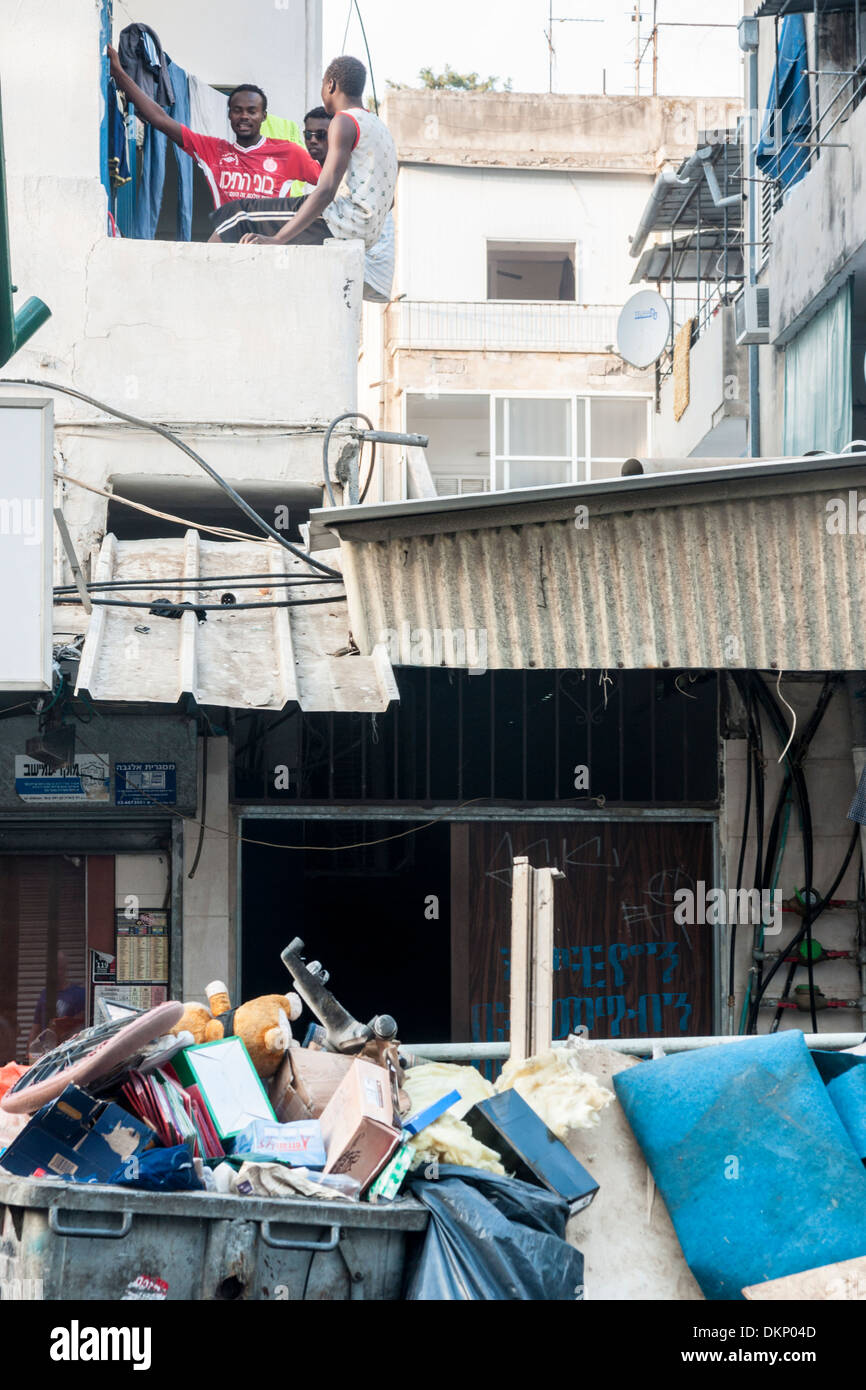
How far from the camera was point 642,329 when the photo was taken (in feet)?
47.4

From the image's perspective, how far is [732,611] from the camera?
7016 millimetres

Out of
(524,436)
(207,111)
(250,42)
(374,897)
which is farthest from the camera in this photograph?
(524,436)

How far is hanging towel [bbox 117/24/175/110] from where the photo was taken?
35.7 ft

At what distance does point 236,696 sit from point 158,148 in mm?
6595

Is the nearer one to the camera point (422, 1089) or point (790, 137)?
point (422, 1089)

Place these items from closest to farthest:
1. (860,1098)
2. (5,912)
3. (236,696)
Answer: (860,1098), (236,696), (5,912)

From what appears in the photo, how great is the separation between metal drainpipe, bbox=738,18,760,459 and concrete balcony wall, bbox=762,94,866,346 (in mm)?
866

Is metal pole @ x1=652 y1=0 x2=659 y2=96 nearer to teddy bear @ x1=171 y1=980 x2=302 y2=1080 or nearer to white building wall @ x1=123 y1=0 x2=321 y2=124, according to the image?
white building wall @ x1=123 y1=0 x2=321 y2=124

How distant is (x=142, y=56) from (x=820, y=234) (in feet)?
18.6

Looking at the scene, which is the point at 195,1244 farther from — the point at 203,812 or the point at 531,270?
the point at 531,270

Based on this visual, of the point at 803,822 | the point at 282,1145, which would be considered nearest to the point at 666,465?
the point at 803,822

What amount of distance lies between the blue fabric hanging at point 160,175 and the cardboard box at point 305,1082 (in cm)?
799

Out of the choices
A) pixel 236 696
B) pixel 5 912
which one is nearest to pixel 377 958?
pixel 5 912
